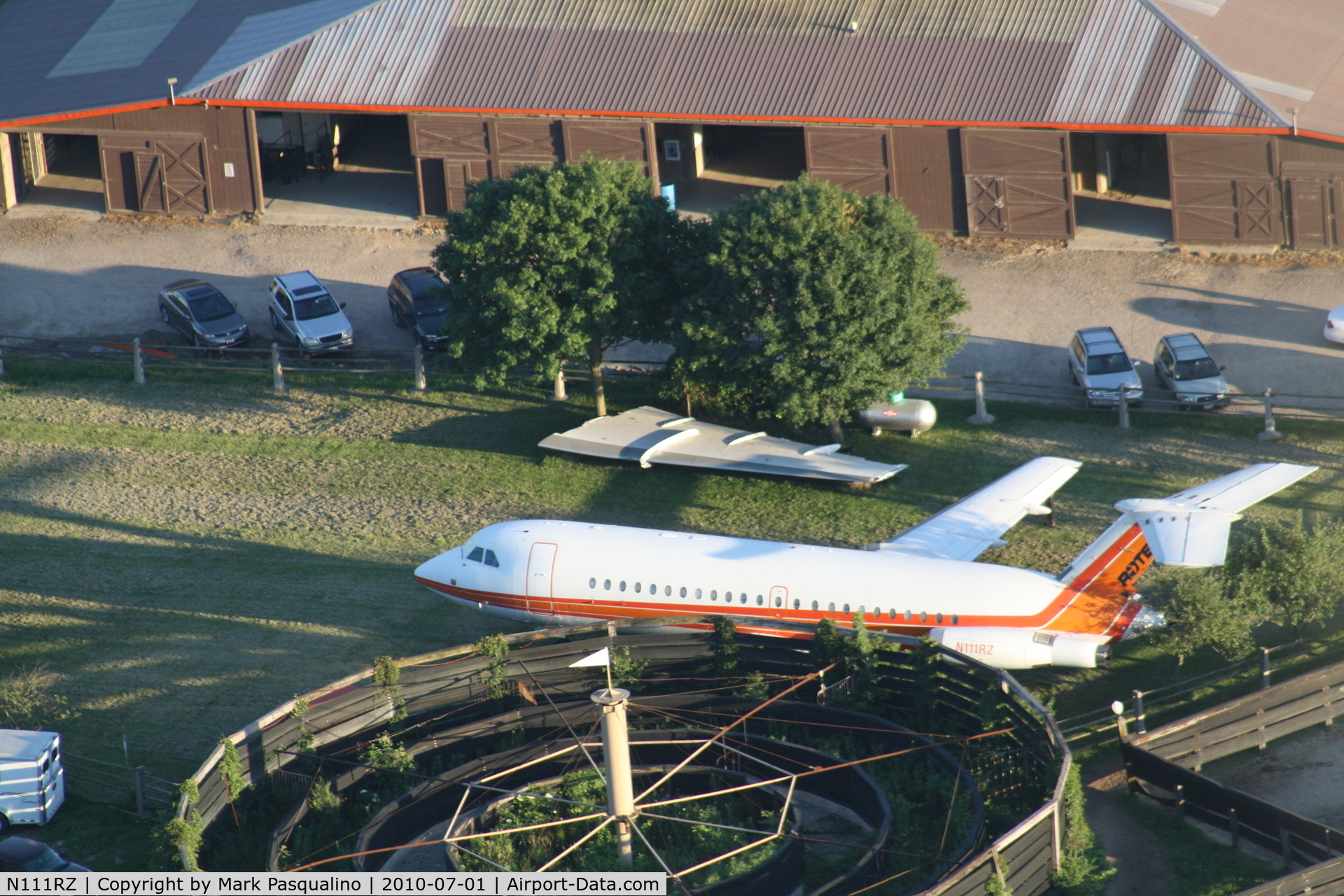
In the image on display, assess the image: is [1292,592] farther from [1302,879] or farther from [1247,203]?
[1247,203]

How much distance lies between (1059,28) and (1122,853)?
39.2 m

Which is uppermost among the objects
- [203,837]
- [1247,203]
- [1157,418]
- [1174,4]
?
[1174,4]

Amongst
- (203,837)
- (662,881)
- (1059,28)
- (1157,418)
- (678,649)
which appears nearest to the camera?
(662,881)

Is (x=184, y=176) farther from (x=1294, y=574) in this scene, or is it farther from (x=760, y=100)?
(x=1294, y=574)

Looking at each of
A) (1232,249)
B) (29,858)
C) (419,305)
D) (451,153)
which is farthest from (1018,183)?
(29,858)

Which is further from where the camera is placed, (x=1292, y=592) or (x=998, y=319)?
(x=998, y=319)

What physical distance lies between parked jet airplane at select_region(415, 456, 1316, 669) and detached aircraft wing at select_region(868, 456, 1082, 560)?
2.7 inches

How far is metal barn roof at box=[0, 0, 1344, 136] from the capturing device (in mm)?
55906

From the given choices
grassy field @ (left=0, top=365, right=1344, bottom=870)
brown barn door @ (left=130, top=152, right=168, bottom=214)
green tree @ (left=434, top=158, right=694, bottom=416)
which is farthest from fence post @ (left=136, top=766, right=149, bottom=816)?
brown barn door @ (left=130, top=152, right=168, bottom=214)

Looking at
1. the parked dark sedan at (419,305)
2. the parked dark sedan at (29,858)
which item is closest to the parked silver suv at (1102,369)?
the parked dark sedan at (419,305)

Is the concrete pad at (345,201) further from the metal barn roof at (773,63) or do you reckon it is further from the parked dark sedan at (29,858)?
the parked dark sedan at (29,858)

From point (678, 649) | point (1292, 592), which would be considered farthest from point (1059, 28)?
point (678, 649)

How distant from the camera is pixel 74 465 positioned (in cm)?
4741
